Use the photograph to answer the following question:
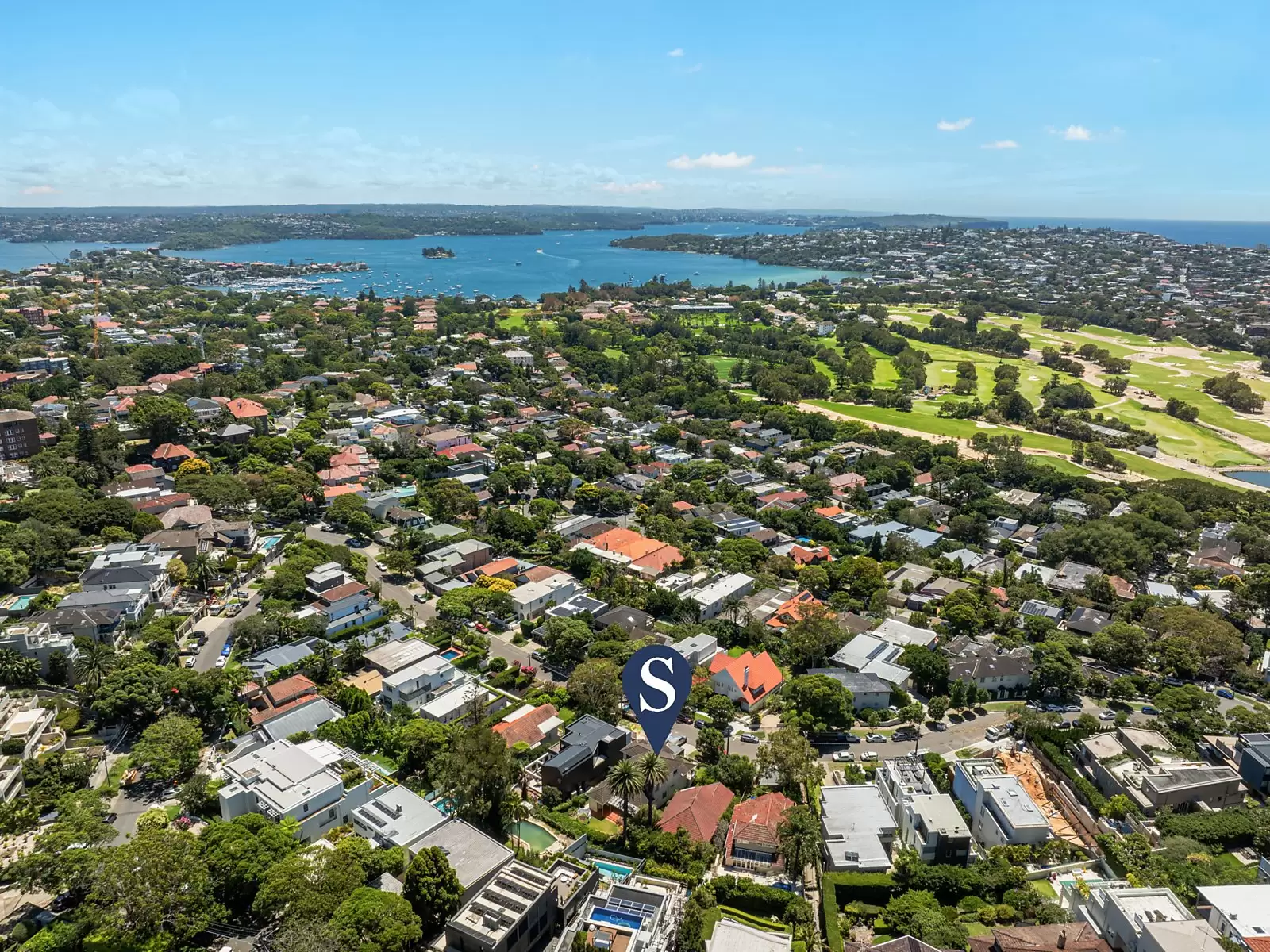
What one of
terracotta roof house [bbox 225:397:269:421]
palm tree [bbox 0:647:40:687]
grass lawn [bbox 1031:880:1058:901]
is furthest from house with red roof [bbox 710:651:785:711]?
terracotta roof house [bbox 225:397:269:421]

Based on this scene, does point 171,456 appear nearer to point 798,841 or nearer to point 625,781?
point 625,781

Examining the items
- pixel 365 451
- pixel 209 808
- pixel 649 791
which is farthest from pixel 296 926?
pixel 365 451

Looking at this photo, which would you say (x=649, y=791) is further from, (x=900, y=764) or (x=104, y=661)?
(x=104, y=661)

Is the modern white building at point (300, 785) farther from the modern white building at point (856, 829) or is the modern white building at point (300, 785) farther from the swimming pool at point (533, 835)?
the modern white building at point (856, 829)

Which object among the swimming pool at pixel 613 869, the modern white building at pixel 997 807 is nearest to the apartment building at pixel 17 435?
the swimming pool at pixel 613 869

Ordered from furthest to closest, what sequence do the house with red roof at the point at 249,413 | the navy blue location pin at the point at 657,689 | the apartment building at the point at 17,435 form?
the house with red roof at the point at 249,413
the apartment building at the point at 17,435
the navy blue location pin at the point at 657,689

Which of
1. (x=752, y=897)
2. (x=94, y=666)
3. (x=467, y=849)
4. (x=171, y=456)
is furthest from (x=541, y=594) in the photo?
(x=171, y=456)

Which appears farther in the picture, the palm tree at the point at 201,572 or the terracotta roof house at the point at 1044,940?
the palm tree at the point at 201,572
